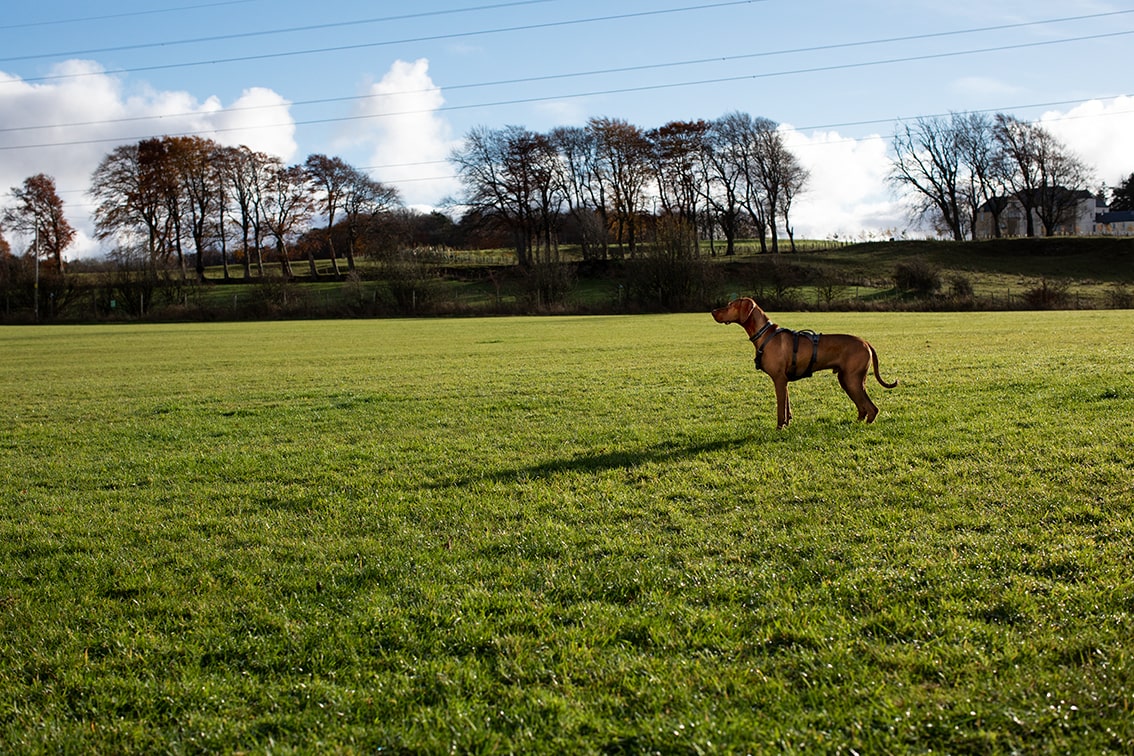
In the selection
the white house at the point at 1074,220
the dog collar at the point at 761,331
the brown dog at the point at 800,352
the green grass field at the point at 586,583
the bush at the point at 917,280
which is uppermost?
the white house at the point at 1074,220

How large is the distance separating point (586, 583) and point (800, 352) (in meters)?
5.42

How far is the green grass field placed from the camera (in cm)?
371

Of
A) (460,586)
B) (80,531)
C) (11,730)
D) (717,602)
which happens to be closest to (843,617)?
(717,602)

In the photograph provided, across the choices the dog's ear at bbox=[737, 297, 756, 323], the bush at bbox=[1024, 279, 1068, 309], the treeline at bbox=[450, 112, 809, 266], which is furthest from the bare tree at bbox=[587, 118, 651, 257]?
the dog's ear at bbox=[737, 297, 756, 323]

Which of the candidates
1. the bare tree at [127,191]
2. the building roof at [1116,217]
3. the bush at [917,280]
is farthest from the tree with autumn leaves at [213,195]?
the building roof at [1116,217]

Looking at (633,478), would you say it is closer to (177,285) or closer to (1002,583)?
(1002,583)

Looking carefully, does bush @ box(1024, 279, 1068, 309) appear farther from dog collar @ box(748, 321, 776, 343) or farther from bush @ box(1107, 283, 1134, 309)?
dog collar @ box(748, 321, 776, 343)

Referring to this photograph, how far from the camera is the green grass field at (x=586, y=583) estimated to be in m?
3.71

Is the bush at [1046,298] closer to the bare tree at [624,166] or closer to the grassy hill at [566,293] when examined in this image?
the grassy hill at [566,293]

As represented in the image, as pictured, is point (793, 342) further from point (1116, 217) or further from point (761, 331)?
point (1116, 217)

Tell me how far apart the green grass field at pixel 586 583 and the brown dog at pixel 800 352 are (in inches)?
27.0

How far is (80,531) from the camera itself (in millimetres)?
7012

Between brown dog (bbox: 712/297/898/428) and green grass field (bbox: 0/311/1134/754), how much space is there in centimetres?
69

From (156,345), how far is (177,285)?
36.1 metres
